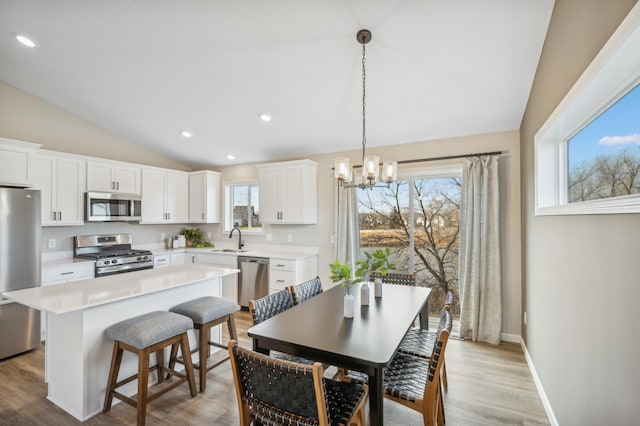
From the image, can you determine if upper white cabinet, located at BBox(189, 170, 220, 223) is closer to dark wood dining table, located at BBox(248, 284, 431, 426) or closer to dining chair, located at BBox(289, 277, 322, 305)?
dining chair, located at BBox(289, 277, 322, 305)

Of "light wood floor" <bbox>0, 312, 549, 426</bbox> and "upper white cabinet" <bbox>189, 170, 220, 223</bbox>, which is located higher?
"upper white cabinet" <bbox>189, 170, 220, 223</bbox>

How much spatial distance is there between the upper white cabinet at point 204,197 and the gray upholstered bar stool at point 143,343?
3254mm

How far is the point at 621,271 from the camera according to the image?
3.85 feet

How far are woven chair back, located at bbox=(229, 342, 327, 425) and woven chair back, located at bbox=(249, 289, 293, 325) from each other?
24.3 inches

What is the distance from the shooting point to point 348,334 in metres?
1.69

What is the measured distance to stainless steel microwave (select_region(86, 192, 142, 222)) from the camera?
13.7ft

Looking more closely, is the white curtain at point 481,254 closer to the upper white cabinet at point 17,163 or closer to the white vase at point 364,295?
the white vase at point 364,295

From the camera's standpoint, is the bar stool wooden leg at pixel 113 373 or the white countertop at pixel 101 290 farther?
the bar stool wooden leg at pixel 113 373

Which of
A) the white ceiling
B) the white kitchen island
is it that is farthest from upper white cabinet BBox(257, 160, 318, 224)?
the white kitchen island

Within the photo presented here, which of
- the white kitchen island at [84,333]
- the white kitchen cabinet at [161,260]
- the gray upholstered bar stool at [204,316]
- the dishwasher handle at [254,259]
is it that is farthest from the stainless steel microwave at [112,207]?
the gray upholstered bar stool at [204,316]

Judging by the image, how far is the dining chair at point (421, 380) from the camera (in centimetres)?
158

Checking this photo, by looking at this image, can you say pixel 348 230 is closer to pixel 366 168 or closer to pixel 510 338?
pixel 366 168

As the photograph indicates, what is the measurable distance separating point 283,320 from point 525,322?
106 inches

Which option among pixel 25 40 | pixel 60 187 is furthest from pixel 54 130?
pixel 25 40
